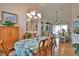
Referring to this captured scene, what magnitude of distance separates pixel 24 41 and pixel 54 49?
1.35 ft

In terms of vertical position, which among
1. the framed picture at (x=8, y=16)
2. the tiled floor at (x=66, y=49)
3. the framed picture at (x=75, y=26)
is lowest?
the tiled floor at (x=66, y=49)

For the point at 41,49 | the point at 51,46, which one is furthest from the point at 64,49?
the point at 41,49

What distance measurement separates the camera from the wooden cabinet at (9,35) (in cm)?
189

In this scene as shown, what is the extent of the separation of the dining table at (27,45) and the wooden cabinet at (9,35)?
0.07 m

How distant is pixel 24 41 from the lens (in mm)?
1924

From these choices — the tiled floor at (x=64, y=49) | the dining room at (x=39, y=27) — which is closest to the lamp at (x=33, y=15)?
the dining room at (x=39, y=27)

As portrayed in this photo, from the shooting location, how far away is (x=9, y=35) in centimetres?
189

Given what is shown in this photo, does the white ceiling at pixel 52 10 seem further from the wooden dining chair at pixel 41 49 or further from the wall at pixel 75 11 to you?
the wooden dining chair at pixel 41 49

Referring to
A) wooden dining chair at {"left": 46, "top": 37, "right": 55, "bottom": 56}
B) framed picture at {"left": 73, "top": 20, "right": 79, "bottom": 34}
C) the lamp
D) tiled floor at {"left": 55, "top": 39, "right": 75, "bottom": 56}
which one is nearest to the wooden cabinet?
Result: the lamp

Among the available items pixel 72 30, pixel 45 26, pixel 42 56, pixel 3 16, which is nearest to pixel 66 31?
pixel 72 30

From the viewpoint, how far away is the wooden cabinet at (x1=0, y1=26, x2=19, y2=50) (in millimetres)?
1892

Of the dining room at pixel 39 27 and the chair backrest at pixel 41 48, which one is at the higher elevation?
the dining room at pixel 39 27

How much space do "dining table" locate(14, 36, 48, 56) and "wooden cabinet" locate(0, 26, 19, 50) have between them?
2.6 inches

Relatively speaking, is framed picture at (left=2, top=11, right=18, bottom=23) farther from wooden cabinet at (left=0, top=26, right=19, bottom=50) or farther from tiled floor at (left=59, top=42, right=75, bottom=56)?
tiled floor at (left=59, top=42, right=75, bottom=56)
